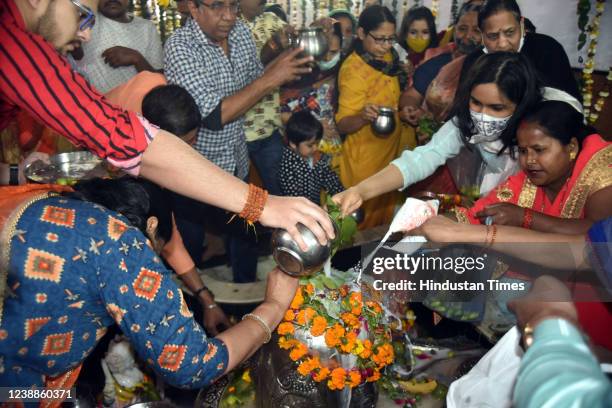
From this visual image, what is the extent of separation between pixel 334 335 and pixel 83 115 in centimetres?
84

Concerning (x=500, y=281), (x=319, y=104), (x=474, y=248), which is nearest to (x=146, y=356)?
(x=474, y=248)

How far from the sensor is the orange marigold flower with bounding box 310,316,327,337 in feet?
4.41

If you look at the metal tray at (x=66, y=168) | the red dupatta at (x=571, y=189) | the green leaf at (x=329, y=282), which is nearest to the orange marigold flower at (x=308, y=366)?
the green leaf at (x=329, y=282)

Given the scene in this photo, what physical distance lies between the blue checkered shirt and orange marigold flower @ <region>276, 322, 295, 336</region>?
129cm

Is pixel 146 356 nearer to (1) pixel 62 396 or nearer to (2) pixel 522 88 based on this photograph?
(1) pixel 62 396

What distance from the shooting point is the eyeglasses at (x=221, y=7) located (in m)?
2.29

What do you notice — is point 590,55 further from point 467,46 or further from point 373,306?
point 373,306

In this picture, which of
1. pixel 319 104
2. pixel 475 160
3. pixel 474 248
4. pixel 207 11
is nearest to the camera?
pixel 474 248

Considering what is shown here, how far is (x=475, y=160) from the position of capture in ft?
8.47

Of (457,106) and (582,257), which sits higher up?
(457,106)

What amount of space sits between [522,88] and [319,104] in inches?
43.5

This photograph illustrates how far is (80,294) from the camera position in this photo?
1074 mm

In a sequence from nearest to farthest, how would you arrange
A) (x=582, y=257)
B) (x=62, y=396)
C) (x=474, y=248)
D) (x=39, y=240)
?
(x=39, y=240) → (x=62, y=396) → (x=582, y=257) → (x=474, y=248)

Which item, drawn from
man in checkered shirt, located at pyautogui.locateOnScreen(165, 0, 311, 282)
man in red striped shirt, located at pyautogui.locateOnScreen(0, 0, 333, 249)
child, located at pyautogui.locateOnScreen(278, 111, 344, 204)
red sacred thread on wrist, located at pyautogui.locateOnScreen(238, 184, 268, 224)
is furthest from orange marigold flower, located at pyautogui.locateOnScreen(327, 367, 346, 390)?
child, located at pyautogui.locateOnScreen(278, 111, 344, 204)
